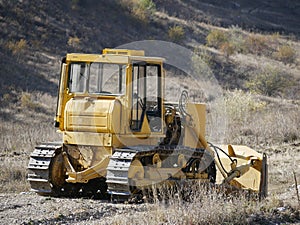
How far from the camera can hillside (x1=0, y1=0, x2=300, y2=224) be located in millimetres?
11211

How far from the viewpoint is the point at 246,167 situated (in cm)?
1478

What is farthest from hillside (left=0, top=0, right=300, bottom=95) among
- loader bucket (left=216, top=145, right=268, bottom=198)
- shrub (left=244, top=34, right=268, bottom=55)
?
loader bucket (left=216, top=145, right=268, bottom=198)

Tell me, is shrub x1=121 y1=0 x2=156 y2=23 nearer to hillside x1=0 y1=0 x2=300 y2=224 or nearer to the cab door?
hillside x1=0 y1=0 x2=300 y2=224

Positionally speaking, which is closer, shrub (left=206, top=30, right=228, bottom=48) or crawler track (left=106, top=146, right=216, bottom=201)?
crawler track (left=106, top=146, right=216, bottom=201)

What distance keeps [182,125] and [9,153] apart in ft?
28.2

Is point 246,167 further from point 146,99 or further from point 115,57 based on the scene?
point 115,57

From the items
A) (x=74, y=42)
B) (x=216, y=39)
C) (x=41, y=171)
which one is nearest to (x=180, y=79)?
(x=74, y=42)

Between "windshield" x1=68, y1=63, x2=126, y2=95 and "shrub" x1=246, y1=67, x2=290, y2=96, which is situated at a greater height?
"shrub" x1=246, y1=67, x2=290, y2=96

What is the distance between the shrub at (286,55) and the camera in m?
53.7

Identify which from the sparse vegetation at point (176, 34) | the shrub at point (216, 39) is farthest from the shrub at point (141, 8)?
the shrub at point (216, 39)

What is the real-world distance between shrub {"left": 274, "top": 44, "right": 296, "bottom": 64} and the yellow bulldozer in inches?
1610

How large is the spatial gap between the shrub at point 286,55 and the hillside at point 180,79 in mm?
182

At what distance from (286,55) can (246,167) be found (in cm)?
4085

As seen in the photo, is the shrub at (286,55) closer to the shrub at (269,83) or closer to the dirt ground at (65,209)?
the shrub at (269,83)
